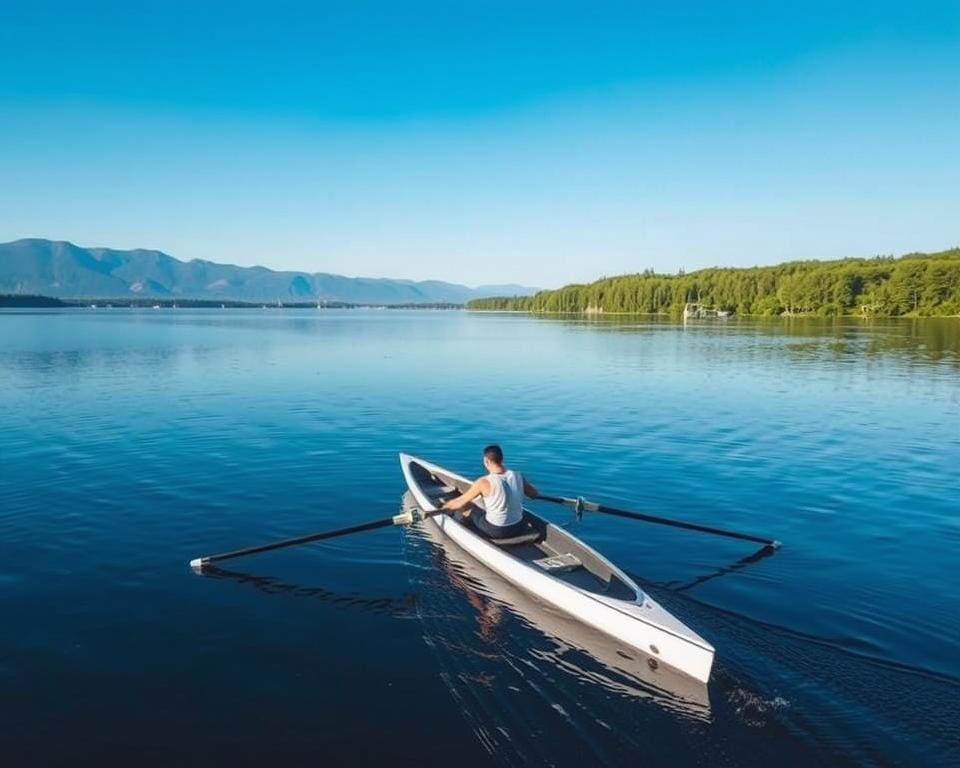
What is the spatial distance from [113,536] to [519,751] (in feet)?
38.2

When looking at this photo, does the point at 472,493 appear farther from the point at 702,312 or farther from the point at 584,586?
the point at 702,312

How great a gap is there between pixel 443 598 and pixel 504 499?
2310mm

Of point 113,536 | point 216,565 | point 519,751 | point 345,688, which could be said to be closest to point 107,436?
point 113,536

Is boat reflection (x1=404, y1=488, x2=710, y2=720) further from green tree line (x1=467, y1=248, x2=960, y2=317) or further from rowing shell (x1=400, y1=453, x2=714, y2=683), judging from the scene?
green tree line (x1=467, y1=248, x2=960, y2=317)

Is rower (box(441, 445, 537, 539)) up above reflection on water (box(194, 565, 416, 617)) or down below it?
above

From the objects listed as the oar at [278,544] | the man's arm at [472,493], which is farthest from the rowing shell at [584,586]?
the oar at [278,544]

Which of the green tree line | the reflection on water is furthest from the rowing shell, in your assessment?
the green tree line

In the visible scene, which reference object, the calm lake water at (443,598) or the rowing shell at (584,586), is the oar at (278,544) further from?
the rowing shell at (584,586)

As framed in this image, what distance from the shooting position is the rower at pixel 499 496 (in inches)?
514

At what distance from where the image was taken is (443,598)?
1206cm

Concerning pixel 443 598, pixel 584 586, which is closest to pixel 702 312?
pixel 584 586

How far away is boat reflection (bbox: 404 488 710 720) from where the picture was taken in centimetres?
902

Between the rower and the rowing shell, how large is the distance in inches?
9.3

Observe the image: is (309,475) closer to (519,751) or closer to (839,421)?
(519,751)
